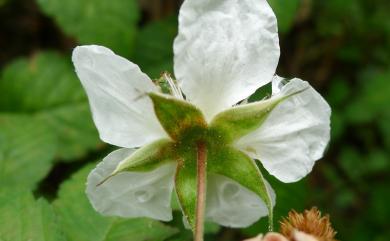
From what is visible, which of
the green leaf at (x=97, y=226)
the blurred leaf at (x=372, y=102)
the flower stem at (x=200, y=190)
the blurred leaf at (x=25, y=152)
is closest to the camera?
the flower stem at (x=200, y=190)

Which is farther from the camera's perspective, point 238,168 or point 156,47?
point 156,47

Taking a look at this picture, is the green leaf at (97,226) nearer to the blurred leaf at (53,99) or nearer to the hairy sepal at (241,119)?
the hairy sepal at (241,119)

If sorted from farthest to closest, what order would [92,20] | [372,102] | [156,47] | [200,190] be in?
[372,102], [156,47], [92,20], [200,190]

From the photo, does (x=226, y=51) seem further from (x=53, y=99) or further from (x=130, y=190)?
(x=53, y=99)

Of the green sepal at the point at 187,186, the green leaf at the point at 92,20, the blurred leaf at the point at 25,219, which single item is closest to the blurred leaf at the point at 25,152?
the blurred leaf at the point at 25,219

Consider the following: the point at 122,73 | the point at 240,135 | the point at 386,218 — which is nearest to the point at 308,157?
the point at 240,135

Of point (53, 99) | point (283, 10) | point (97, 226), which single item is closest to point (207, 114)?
point (97, 226)
